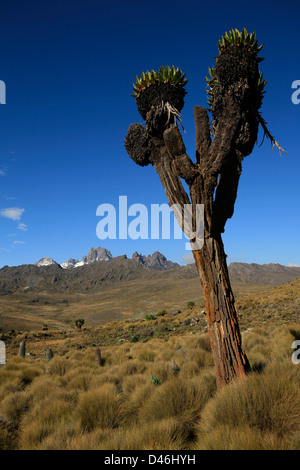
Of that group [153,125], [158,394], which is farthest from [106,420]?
[153,125]

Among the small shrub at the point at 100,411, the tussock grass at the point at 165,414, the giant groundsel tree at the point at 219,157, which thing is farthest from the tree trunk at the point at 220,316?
the small shrub at the point at 100,411

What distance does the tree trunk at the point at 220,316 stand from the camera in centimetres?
518

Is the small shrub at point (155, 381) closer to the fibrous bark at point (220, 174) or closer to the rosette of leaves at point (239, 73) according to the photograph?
the fibrous bark at point (220, 174)

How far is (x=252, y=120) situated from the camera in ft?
20.7

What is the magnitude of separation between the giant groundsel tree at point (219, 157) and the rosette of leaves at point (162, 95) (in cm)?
2

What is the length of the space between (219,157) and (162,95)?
2.57 m

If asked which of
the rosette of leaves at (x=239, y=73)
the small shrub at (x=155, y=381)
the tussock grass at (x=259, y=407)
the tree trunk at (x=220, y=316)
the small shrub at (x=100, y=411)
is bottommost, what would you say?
the small shrub at (x=155, y=381)

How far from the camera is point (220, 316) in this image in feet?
17.4

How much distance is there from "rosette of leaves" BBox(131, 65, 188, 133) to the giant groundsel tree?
2 cm

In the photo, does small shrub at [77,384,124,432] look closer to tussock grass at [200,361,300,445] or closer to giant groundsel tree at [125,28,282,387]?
tussock grass at [200,361,300,445]

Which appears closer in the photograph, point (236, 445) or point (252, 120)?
point (236, 445)

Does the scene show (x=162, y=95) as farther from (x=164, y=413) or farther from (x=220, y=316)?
(x=164, y=413)

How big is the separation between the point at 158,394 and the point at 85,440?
1981 mm
